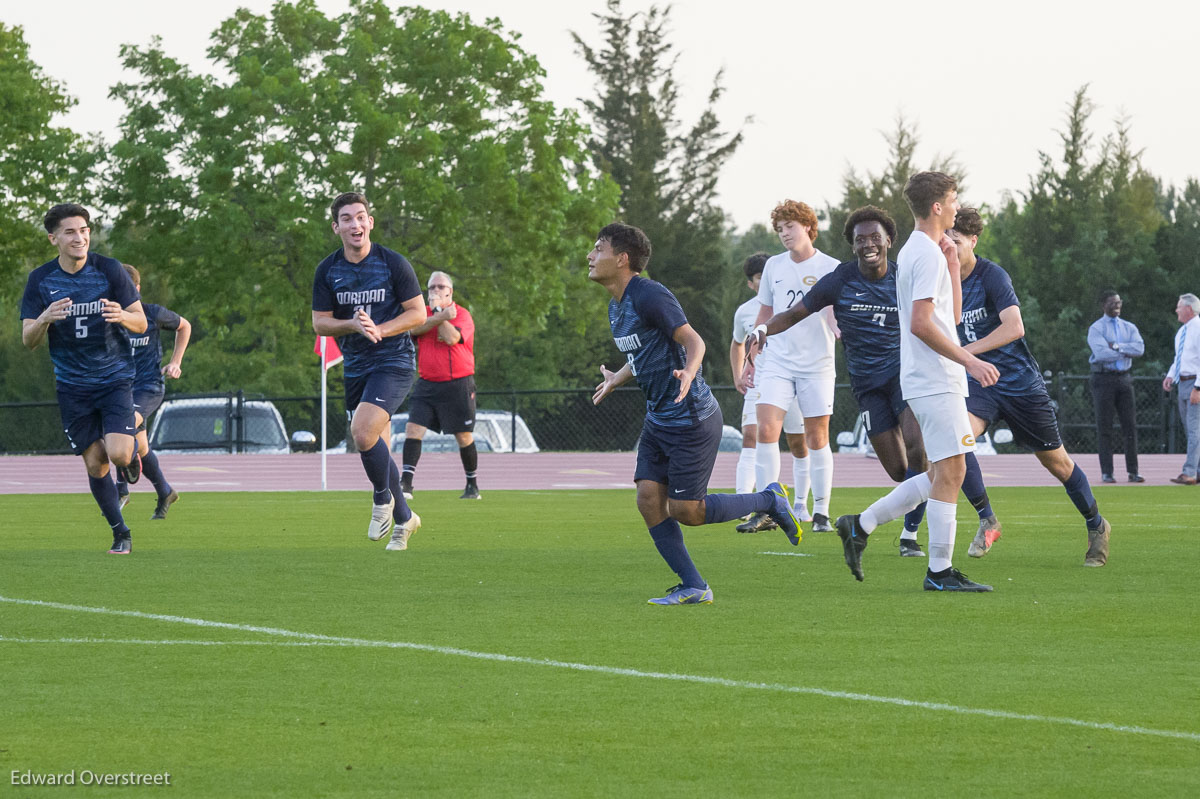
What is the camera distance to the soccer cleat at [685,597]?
766 cm

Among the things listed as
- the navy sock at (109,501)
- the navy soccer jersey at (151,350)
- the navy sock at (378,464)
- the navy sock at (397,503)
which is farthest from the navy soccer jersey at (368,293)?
the navy soccer jersey at (151,350)

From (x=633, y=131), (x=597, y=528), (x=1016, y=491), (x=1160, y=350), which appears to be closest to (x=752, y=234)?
(x=633, y=131)

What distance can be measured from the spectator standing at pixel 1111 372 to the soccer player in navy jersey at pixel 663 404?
1287 centimetres

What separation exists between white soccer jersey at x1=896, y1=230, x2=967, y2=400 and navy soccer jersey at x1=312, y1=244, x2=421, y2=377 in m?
3.64

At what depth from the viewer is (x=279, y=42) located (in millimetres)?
39969

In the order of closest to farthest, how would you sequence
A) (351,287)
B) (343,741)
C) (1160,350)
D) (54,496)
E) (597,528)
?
(343,741)
(351,287)
(597,528)
(54,496)
(1160,350)

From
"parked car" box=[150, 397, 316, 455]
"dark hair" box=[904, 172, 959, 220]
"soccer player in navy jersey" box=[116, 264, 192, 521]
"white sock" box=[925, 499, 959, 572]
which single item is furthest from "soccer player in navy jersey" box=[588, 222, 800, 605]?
"parked car" box=[150, 397, 316, 455]

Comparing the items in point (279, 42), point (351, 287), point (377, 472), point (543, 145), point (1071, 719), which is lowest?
point (1071, 719)

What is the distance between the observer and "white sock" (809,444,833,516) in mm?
11727

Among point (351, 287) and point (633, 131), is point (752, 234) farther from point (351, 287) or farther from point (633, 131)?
point (351, 287)

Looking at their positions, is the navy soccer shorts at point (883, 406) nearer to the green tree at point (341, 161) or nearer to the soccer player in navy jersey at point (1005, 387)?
the soccer player in navy jersey at point (1005, 387)

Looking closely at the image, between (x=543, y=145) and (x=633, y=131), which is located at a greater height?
(x=633, y=131)

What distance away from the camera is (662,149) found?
60.8 meters

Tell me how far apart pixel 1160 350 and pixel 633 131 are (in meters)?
20.6
